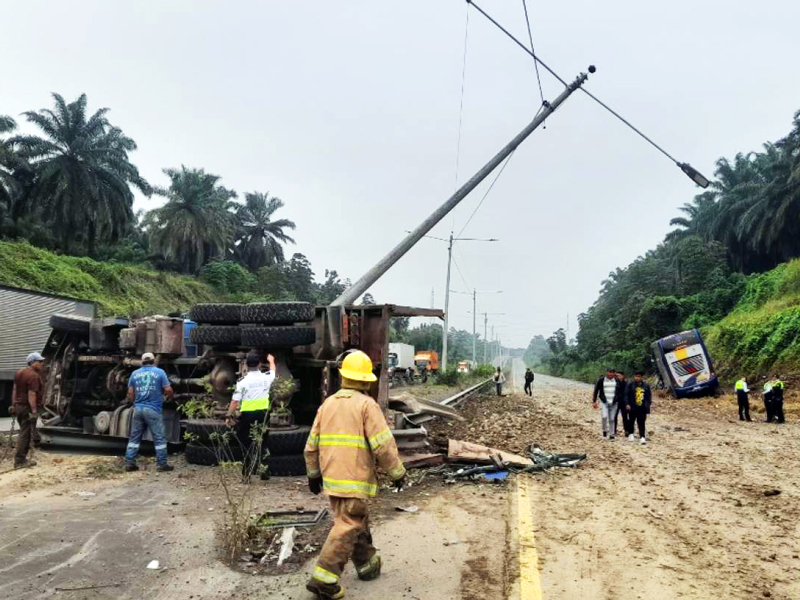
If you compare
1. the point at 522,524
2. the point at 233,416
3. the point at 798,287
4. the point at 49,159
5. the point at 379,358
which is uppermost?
the point at 49,159

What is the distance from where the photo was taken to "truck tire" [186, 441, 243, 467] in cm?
821

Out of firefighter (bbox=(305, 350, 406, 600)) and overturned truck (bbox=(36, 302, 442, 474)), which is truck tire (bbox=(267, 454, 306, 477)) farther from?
firefighter (bbox=(305, 350, 406, 600))

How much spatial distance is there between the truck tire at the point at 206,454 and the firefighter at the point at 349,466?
4065mm

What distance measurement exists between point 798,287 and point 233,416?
119 feet

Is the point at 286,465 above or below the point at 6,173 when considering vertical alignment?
below

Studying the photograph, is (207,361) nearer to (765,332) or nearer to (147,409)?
(147,409)

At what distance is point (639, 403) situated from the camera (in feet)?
41.7

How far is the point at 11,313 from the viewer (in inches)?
556

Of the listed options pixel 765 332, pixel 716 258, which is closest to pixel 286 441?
pixel 765 332

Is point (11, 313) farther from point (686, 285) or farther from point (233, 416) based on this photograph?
point (686, 285)

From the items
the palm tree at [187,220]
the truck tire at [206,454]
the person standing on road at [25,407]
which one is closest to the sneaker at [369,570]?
the truck tire at [206,454]

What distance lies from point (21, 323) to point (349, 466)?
12863 mm

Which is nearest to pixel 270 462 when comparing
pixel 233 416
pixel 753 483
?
pixel 233 416

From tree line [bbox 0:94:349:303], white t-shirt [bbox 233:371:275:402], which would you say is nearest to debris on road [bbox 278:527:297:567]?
white t-shirt [bbox 233:371:275:402]
